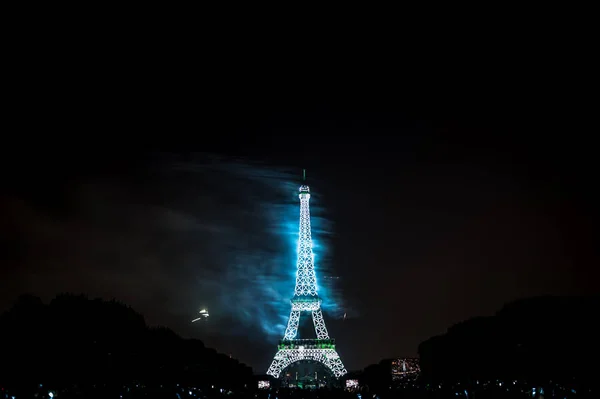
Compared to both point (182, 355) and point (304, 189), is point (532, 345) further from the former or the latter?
point (304, 189)

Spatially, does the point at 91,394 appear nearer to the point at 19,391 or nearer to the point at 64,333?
the point at 19,391

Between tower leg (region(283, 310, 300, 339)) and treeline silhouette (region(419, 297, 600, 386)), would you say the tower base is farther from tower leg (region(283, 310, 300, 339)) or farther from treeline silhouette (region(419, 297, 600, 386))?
treeline silhouette (region(419, 297, 600, 386))

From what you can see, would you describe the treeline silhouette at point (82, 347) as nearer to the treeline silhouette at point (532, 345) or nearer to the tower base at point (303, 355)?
the treeline silhouette at point (532, 345)

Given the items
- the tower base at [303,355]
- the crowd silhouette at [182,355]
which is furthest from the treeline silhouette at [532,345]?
the tower base at [303,355]

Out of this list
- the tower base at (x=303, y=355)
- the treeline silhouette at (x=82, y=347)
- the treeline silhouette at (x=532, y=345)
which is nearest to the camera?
the treeline silhouette at (x=82, y=347)

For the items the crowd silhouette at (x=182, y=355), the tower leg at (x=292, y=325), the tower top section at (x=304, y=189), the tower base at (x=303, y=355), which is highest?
the tower top section at (x=304, y=189)

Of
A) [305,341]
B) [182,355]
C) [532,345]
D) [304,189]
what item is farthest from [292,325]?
[532,345]

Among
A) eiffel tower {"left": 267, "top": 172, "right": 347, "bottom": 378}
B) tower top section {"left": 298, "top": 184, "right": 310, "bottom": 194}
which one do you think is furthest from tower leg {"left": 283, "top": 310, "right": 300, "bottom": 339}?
tower top section {"left": 298, "top": 184, "right": 310, "bottom": 194}
